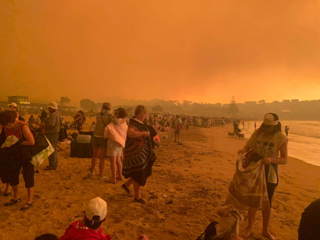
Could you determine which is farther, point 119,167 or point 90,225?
point 119,167

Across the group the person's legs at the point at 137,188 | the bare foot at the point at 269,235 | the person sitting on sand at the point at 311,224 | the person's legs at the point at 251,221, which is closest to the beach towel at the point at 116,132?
the person's legs at the point at 137,188

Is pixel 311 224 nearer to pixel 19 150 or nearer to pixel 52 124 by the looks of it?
pixel 19 150

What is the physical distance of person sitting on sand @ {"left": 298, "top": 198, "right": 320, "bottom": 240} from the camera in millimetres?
1126

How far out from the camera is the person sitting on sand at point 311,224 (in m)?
1.13

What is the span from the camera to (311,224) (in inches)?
45.2

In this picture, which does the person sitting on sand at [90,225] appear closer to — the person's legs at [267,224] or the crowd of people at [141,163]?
the crowd of people at [141,163]

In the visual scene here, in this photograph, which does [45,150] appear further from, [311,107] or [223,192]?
[311,107]

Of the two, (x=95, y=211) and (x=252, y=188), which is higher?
(x=95, y=211)

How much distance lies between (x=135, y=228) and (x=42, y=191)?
96.6 inches

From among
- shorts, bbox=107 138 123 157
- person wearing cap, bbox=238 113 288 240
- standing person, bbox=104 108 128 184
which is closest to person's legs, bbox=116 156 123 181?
standing person, bbox=104 108 128 184

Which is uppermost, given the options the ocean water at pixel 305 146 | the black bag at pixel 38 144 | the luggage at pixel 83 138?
the black bag at pixel 38 144

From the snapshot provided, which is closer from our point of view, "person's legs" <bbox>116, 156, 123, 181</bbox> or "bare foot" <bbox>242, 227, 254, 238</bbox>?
"bare foot" <bbox>242, 227, 254, 238</bbox>

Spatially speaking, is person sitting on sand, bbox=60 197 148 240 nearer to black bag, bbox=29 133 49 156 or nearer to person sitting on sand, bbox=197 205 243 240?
person sitting on sand, bbox=197 205 243 240

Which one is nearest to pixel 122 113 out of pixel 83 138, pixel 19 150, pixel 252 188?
pixel 19 150
